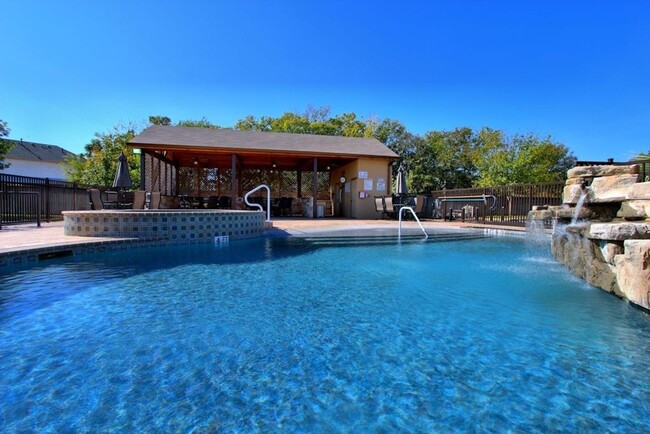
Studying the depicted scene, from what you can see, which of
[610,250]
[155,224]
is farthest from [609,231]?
[155,224]

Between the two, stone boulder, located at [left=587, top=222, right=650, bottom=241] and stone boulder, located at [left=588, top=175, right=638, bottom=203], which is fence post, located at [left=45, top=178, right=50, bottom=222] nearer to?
stone boulder, located at [left=587, top=222, right=650, bottom=241]

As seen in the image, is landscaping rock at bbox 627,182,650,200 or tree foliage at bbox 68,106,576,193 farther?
tree foliage at bbox 68,106,576,193

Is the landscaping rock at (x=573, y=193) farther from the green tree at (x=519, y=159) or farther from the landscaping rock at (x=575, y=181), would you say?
the green tree at (x=519, y=159)

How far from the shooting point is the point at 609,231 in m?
3.28

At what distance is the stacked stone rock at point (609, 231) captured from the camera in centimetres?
301

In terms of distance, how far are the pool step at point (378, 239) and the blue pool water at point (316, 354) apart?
322cm

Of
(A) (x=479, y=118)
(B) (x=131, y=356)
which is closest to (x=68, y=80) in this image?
(B) (x=131, y=356)

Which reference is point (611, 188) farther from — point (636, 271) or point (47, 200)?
point (47, 200)

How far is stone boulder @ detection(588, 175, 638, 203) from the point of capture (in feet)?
12.4

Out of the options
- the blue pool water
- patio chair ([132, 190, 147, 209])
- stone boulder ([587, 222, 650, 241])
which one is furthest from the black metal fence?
stone boulder ([587, 222, 650, 241])

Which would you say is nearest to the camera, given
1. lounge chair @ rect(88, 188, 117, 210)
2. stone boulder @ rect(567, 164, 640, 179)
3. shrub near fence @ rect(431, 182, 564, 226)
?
stone boulder @ rect(567, 164, 640, 179)

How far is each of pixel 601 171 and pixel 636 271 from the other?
2.19 metres

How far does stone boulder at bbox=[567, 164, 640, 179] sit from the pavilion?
10.4m

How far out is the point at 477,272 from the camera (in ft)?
15.4
